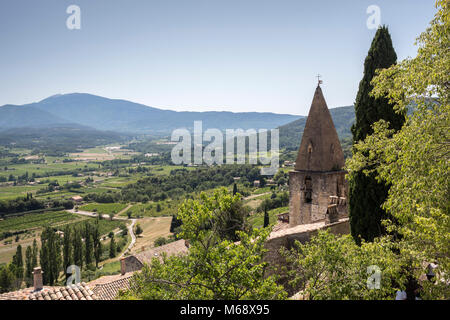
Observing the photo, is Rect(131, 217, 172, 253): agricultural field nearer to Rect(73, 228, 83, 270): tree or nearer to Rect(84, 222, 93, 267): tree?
Rect(84, 222, 93, 267): tree

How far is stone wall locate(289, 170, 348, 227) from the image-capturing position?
49.6 ft

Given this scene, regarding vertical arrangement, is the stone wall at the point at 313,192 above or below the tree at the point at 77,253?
above

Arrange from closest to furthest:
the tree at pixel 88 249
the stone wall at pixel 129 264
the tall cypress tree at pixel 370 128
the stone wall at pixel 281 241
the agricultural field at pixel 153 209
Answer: the tall cypress tree at pixel 370 128
the stone wall at pixel 281 241
the stone wall at pixel 129 264
the tree at pixel 88 249
the agricultural field at pixel 153 209

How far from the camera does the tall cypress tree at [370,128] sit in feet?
34.0

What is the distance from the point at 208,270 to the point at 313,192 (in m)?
10.2

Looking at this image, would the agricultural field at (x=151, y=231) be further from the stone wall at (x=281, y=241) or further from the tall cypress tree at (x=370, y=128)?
the tall cypress tree at (x=370, y=128)

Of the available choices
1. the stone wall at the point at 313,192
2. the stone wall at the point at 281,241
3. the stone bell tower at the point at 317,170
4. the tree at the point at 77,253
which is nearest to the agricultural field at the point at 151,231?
the tree at the point at 77,253

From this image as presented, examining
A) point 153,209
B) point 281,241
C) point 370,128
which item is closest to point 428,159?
point 370,128

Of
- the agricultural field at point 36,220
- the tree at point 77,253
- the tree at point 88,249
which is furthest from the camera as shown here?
the agricultural field at point 36,220

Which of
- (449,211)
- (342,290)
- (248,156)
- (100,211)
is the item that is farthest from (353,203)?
(248,156)

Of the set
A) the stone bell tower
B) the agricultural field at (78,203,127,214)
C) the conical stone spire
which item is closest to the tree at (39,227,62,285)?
the stone bell tower

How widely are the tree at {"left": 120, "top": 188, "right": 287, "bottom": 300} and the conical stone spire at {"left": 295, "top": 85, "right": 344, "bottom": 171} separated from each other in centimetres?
914

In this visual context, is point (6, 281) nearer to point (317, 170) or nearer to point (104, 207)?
point (317, 170)

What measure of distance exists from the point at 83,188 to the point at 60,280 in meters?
84.5
